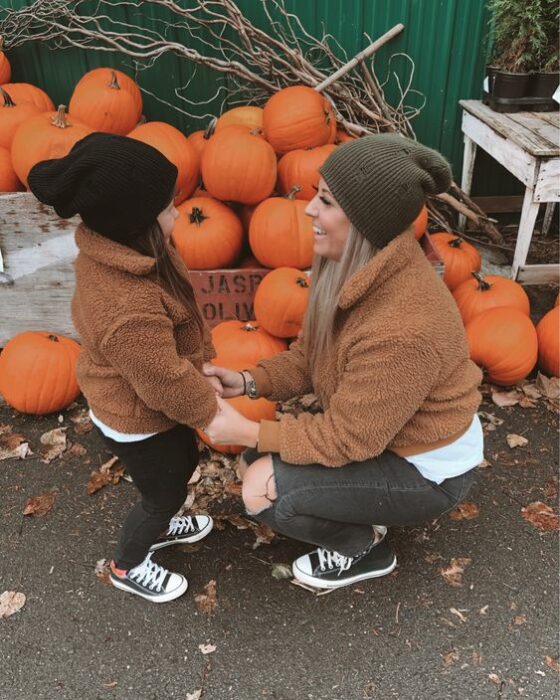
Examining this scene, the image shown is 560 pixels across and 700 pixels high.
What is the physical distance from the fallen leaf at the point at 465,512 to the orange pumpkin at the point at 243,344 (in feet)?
4.13

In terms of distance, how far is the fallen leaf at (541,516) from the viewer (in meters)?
2.70

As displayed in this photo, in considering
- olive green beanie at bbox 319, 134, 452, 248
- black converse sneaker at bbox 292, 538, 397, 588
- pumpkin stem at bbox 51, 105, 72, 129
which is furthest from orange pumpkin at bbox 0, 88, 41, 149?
black converse sneaker at bbox 292, 538, 397, 588

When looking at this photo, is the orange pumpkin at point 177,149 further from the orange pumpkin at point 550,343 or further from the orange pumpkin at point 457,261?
the orange pumpkin at point 550,343

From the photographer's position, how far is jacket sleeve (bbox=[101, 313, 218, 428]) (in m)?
1.66

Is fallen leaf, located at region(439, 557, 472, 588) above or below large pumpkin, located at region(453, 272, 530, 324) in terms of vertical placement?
below

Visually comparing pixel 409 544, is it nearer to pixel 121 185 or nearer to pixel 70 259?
pixel 121 185

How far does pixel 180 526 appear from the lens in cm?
262

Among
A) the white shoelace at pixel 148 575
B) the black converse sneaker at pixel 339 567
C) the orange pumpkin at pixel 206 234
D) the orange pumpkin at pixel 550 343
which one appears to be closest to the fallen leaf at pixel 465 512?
the black converse sneaker at pixel 339 567

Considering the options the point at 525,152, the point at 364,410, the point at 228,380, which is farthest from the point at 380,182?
the point at 525,152

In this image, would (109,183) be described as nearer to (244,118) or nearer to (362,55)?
(244,118)

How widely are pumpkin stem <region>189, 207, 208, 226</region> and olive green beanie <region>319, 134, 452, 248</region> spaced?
6.34 ft

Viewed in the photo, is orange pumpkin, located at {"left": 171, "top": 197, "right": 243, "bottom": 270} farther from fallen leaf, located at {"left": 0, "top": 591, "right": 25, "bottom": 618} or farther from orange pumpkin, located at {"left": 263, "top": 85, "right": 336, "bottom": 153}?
fallen leaf, located at {"left": 0, "top": 591, "right": 25, "bottom": 618}

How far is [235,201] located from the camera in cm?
382

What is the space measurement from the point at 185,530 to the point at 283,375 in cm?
86
